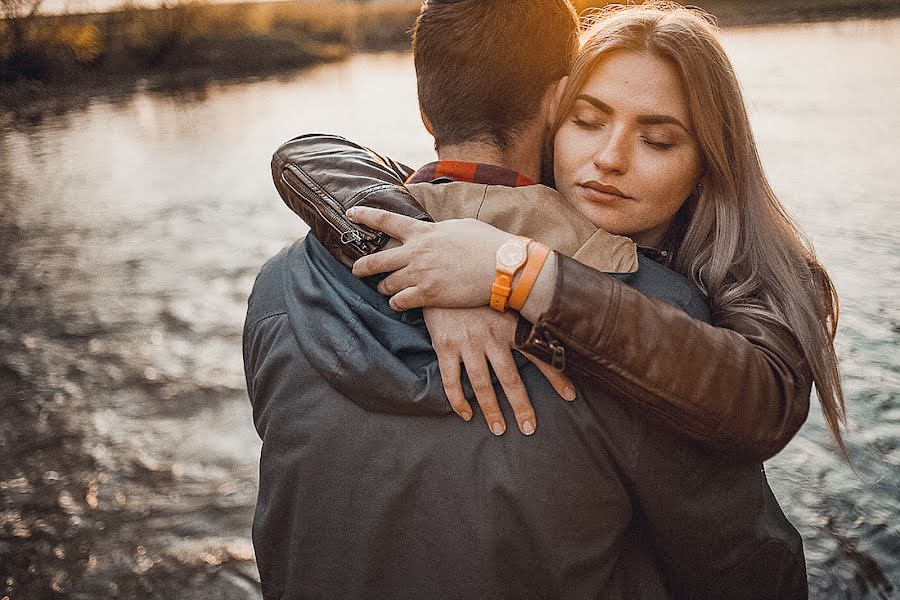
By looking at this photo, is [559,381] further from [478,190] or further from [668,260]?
[668,260]

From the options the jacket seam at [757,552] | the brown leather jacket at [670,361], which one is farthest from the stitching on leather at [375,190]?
the jacket seam at [757,552]

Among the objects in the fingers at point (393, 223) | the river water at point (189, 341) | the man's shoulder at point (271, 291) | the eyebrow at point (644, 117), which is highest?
the eyebrow at point (644, 117)

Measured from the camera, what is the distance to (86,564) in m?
3.27

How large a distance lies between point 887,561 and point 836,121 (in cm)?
972

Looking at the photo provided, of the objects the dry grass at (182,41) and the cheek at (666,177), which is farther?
the dry grass at (182,41)

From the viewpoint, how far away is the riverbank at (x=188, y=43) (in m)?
23.0

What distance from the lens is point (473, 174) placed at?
1683 millimetres

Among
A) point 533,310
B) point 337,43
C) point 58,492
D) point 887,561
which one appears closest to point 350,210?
point 533,310

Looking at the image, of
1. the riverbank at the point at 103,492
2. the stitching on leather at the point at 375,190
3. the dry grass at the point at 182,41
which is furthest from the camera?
the dry grass at the point at 182,41

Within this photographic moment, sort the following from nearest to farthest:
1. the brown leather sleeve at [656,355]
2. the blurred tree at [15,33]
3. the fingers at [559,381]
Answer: the brown leather sleeve at [656,355] → the fingers at [559,381] → the blurred tree at [15,33]

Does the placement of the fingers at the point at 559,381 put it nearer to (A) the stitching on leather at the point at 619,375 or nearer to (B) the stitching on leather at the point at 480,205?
(A) the stitching on leather at the point at 619,375

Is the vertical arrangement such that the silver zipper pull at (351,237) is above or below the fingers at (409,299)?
above

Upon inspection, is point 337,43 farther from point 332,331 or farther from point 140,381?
point 332,331

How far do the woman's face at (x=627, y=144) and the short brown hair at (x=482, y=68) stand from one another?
0.52 ft
